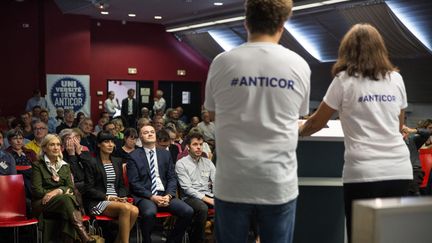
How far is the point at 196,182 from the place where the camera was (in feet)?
19.1

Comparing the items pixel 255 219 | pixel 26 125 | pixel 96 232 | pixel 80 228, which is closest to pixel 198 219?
pixel 96 232

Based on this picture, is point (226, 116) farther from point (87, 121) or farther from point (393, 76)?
point (87, 121)

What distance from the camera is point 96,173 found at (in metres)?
5.59

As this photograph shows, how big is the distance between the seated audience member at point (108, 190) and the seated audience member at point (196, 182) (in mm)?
593

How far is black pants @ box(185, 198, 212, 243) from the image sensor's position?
18.2 ft

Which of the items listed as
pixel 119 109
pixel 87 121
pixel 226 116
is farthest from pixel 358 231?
pixel 119 109

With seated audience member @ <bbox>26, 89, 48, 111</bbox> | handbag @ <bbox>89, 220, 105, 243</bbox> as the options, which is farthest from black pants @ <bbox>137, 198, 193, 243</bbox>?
seated audience member @ <bbox>26, 89, 48, 111</bbox>

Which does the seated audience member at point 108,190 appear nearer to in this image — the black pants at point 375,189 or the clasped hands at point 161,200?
the clasped hands at point 161,200

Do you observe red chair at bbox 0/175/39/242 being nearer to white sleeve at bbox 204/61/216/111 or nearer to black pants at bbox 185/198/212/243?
black pants at bbox 185/198/212/243

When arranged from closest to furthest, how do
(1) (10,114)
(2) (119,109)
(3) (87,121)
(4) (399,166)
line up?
(4) (399,166)
(3) (87,121)
(1) (10,114)
(2) (119,109)

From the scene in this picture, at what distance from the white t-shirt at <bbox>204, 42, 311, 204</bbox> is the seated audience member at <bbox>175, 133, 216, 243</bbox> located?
12.1 ft

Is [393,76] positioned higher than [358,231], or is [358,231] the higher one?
[393,76]

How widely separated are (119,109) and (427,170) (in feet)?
37.1

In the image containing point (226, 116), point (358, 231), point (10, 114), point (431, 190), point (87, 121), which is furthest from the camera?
point (10, 114)
